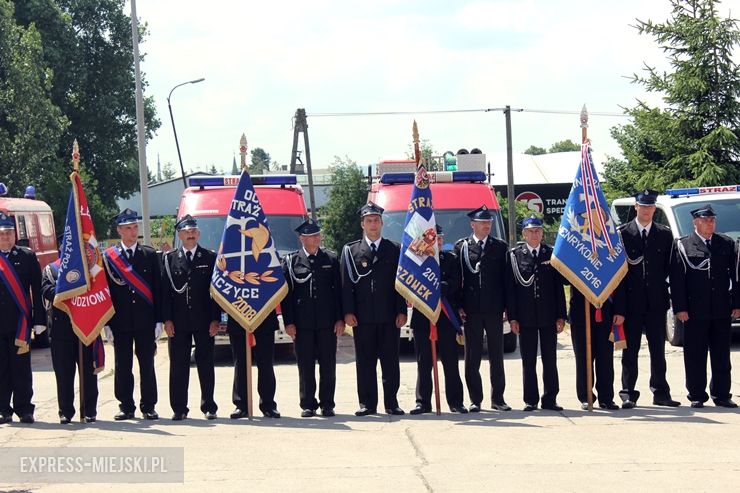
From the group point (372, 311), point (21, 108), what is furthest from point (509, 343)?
point (21, 108)

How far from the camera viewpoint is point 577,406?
33.9 feet

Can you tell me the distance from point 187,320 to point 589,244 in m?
Result: 3.85

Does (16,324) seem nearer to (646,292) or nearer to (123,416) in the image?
(123,416)

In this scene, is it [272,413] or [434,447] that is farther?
[272,413]

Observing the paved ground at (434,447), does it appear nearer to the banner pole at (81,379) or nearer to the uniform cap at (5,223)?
the banner pole at (81,379)

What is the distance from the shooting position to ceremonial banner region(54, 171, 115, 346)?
9875mm

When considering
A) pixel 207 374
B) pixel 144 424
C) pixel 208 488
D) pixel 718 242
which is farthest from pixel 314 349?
pixel 718 242

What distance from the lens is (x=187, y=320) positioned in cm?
999

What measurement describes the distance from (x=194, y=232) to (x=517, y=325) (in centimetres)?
319

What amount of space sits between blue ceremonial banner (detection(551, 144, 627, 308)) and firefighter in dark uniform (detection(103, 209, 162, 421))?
3.79m

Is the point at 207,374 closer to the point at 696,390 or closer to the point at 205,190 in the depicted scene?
the point at 696,390

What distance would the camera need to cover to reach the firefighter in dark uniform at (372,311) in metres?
10.0

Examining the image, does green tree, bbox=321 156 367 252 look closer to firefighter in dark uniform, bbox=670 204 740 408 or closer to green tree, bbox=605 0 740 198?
green tree, bbox=605 0 740 198

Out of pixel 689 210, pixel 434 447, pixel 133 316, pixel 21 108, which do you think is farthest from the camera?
pixel 21 108
